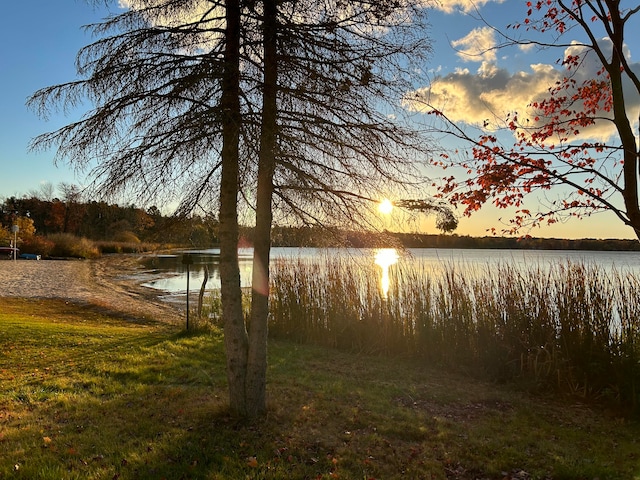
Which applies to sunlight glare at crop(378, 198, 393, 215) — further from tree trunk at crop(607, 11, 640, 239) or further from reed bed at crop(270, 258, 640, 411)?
tree trunk at crop(607, 11, 640, 239)

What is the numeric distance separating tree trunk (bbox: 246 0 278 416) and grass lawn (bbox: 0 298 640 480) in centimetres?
39

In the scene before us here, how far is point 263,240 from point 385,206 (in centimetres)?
123

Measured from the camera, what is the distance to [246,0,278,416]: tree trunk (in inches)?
155

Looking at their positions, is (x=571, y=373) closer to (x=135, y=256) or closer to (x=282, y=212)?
(x=282, y=212)

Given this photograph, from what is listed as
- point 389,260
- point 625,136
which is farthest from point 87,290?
point 625,136

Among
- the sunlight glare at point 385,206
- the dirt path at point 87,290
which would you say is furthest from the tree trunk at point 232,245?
the dirt path at point 87,290

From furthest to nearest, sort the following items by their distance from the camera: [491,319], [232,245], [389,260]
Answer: [491,319] < [389,260] < [232,245]

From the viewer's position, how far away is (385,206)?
4.35 meters

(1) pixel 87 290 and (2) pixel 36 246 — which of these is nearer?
(1) pixel 87 290

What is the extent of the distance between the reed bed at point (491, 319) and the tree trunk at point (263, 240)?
56.3 inches

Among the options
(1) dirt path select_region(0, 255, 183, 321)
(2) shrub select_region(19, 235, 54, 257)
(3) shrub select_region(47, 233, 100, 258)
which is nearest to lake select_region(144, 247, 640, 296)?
(1) dirt path select_region(0, 255, 183, 321)

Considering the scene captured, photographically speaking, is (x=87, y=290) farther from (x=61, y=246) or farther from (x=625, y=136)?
(x=61, y=246)

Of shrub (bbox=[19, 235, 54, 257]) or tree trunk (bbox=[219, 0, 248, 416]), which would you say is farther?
shrub (bbox=[19, 235, 54, 257])

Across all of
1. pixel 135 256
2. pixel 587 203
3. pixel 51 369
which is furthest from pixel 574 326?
Result: pixel 135 256
